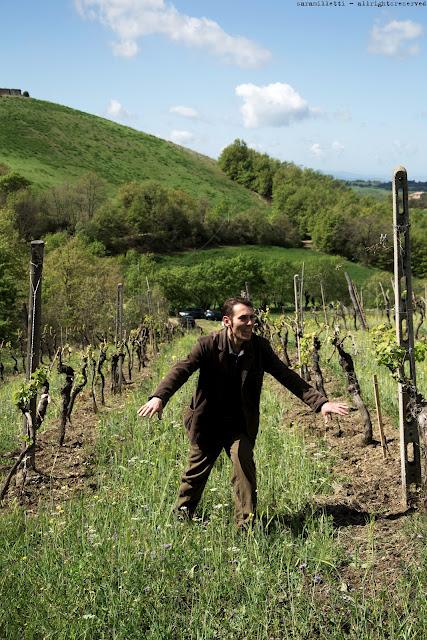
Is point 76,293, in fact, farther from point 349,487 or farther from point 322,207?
point 322,207

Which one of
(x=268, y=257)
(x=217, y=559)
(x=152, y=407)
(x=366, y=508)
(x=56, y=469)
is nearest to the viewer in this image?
(x=217, y=559)

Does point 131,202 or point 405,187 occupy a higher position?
point 131,202

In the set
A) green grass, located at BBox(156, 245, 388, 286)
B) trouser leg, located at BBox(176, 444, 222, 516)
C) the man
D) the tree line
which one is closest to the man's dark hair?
the man

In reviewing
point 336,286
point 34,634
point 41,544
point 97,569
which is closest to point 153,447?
point 41,544

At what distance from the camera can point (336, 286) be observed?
58250mm

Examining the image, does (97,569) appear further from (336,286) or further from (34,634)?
(336,286)

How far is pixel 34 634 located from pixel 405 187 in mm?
4178

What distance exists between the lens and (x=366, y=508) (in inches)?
202

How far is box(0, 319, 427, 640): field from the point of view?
133 inches

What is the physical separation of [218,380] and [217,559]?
130cm

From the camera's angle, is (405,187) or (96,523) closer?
(96,523)

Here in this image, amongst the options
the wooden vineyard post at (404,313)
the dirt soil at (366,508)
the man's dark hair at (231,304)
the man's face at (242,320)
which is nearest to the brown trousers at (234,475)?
the dirt soil at (366,508)

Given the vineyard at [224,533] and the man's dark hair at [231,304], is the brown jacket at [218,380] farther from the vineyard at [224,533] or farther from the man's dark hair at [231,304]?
the vineyard at [224,533]

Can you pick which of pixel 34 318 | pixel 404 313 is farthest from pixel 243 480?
pixel 34 318
